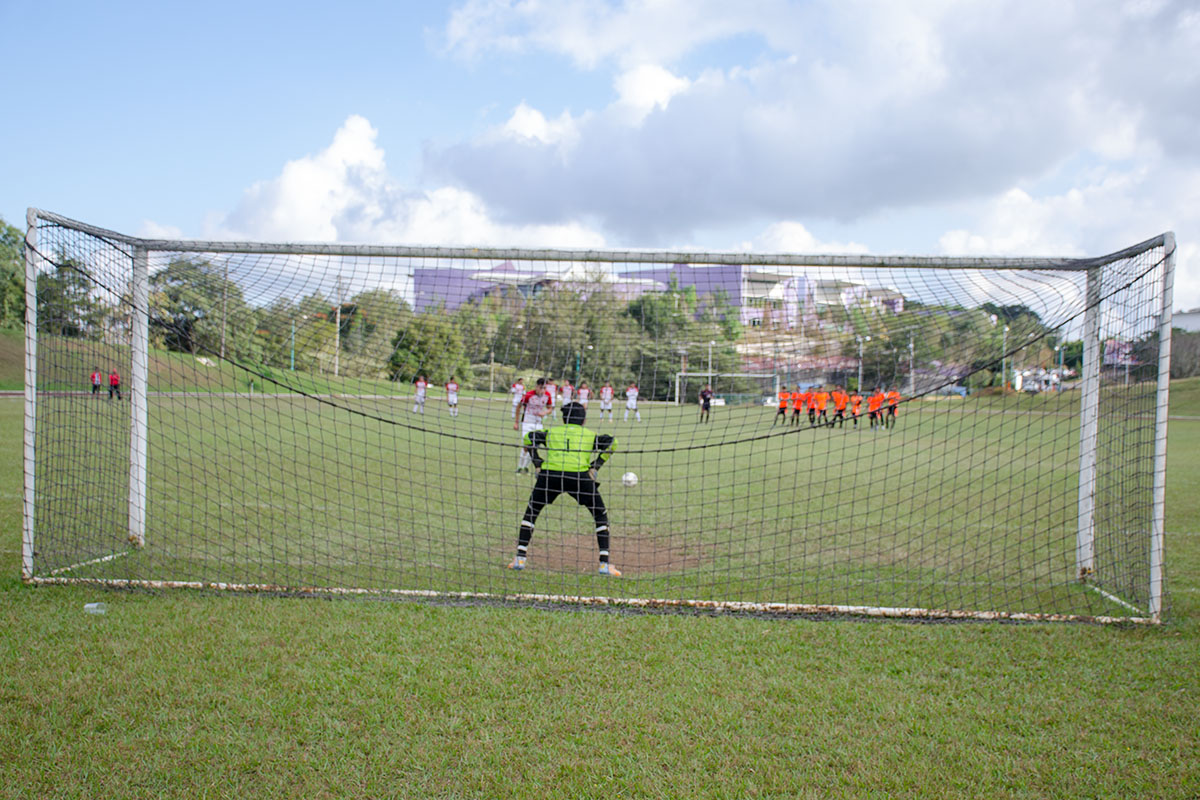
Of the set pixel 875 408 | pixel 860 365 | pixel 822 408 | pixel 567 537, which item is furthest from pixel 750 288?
pixel 567 537

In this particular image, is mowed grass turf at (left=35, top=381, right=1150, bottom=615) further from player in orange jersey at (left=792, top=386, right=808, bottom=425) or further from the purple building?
the purple building

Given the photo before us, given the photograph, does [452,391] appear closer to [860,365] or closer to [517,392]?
Answer: [517,392]

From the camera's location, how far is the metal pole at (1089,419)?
5758mm

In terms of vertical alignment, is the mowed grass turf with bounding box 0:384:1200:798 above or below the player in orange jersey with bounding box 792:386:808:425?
below

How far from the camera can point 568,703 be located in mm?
3592

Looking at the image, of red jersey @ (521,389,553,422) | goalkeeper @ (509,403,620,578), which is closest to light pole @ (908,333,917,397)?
goalkeeper @ (509,403,620,578)

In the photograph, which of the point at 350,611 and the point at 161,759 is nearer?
the point at 161,759

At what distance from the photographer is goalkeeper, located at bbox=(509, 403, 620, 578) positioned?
600 cm

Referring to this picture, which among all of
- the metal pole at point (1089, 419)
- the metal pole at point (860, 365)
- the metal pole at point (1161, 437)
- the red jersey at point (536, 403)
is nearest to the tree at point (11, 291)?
the red jersey at point (536, 403)

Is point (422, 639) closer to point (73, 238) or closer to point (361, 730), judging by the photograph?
point (361, 730)

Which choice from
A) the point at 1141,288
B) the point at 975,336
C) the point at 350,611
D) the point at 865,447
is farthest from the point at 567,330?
the point at 865,447

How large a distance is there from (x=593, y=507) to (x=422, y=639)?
2007mm

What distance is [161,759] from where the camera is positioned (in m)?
3.04

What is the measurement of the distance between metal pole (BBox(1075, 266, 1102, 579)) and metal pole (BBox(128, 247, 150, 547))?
24.5 ft
